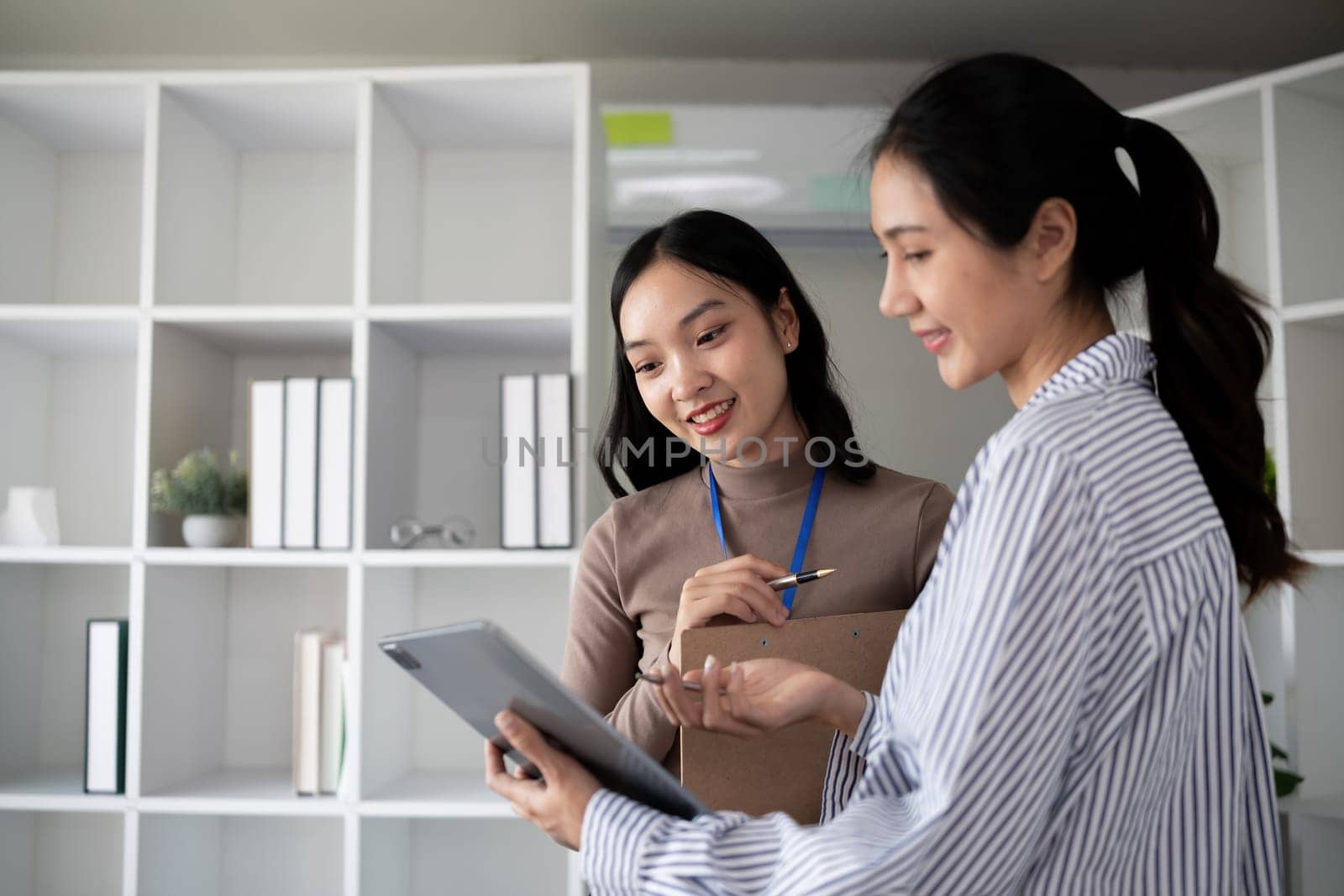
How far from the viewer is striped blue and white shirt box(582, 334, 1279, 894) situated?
2.39 feet

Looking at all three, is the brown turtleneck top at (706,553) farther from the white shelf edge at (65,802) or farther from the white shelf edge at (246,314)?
the white shelf edge at (65,802)

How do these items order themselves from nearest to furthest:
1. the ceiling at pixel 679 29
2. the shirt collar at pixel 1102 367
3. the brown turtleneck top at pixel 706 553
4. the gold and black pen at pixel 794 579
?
the shirt collar at pixel 1102 367
the gold and black pen at pixel 794 579
the brown turtleneck top at pixel 706 553
the ceiling at pixel 679 29

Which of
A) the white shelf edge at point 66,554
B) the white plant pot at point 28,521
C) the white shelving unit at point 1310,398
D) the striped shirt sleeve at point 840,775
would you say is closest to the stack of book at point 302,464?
the white shelf edge at point 66,554

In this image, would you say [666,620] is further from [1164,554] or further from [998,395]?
[998,395]

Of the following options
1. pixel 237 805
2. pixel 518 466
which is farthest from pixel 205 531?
pixel 518 466

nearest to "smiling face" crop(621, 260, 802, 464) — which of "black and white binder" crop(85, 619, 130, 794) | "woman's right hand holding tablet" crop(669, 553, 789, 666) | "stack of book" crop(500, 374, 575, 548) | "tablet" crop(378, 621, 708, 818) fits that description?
"woman's right hand holding tablet" crop(669, 553, 789, 666)

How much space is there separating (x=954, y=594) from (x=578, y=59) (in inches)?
87.1

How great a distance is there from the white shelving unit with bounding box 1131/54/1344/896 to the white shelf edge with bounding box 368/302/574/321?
1.34 meters

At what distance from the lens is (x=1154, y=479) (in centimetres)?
78

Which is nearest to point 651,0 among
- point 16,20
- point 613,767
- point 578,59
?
point 578,59

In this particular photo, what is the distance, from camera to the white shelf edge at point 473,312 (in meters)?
2.14

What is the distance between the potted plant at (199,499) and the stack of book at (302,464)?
9 centimetres

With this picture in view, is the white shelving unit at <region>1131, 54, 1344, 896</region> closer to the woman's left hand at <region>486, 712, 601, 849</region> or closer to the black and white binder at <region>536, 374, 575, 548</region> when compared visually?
the black and white binder at <region>536, 374, 575, 548</region>

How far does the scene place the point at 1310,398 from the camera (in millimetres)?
2113
